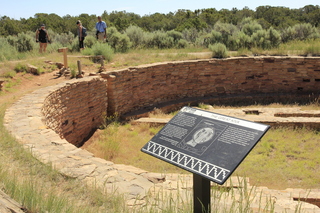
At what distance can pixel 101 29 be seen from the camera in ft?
42.9

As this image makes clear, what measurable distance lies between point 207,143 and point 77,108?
5530mm

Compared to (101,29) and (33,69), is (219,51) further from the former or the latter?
(33,69)

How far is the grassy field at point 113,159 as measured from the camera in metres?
3.08

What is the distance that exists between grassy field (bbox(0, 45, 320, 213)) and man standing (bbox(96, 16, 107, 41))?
4.57 ft

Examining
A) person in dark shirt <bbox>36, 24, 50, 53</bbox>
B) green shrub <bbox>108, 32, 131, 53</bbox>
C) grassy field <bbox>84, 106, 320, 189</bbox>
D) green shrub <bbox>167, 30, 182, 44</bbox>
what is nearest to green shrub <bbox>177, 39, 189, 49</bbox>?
green shrub <bbox>167, 30, 182, 44</bbox>

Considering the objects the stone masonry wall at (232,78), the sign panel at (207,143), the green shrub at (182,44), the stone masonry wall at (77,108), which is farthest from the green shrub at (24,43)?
the sign panel at (207,143)

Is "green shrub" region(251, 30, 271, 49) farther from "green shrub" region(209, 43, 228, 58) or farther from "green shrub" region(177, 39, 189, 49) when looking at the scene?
"green shrub" region(177, 39, 189, 49)

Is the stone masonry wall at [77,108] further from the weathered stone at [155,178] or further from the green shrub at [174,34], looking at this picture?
the green shrub at [174,34]

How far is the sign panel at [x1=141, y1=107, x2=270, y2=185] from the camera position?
2.72 meters

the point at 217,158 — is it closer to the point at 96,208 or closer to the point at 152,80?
the point at 96,208

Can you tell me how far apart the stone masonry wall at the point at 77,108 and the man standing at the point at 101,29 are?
4.66 metres

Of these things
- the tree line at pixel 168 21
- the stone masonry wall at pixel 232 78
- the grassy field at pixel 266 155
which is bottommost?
the grassy field at pixel 266 155

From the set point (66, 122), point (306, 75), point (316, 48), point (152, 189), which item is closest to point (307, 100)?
point (306, 75)

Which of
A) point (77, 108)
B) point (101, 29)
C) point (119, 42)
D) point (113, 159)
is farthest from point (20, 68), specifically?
point (113, 159)
